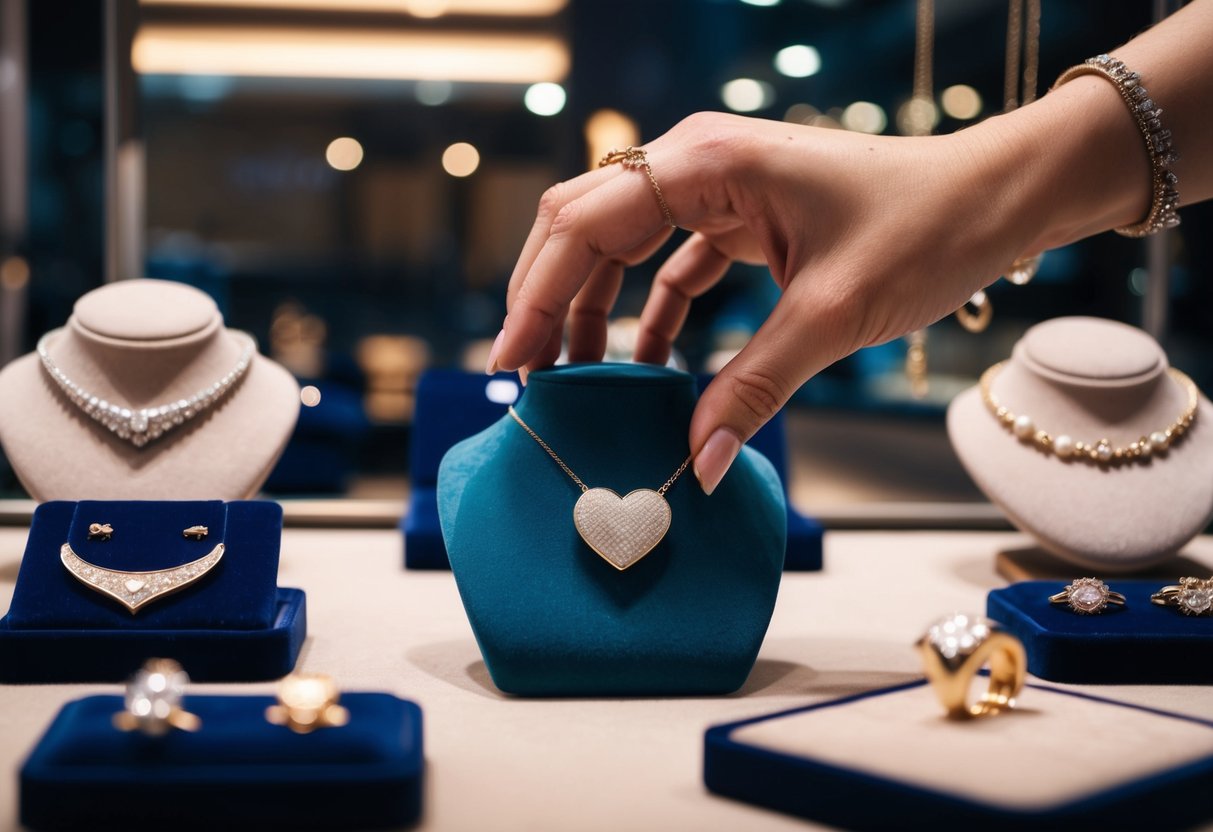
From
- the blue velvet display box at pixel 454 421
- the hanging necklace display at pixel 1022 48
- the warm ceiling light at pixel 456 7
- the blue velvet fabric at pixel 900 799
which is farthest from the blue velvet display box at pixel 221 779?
the warm ceiling light at pixel 456 7

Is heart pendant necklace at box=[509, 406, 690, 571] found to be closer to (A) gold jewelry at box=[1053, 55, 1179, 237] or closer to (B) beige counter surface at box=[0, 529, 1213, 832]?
(B) beige counter surface at box=[0, 529, 1213, 832]

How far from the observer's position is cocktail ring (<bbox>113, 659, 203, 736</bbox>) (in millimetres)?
690

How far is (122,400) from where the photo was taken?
4.78ft

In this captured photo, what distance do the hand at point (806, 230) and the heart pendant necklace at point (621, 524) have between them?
5 cm

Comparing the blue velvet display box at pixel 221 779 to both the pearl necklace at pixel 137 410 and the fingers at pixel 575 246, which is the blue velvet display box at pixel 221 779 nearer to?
the fingers at pixel 575 246

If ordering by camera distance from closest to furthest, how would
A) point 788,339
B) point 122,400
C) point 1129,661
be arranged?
point 788,339 → point 1129,661 → point 122,400

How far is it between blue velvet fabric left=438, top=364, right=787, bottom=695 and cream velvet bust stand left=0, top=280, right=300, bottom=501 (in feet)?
1.65

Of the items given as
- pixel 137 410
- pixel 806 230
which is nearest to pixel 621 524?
pixel 806 230

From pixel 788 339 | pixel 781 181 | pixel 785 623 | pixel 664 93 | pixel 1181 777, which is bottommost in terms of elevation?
pixel 785 623

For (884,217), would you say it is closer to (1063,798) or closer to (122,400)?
(1063,798)

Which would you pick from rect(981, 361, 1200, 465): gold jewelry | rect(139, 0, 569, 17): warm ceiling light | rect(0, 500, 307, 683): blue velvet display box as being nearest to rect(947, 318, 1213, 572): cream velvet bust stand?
rect(981, 361, 1200, 465): gold jewelry

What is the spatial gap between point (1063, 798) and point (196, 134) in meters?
1.94

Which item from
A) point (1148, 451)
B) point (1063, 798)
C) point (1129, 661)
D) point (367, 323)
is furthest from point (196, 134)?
point (1063, 798)

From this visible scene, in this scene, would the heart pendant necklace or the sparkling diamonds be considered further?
the heart pendant necklace
